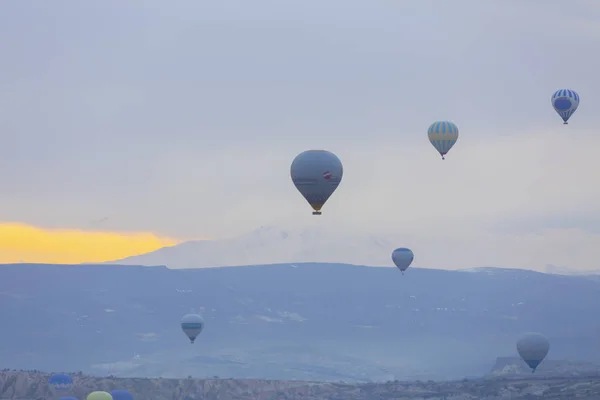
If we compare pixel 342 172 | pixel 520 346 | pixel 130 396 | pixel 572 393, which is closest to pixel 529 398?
pixel 572 393

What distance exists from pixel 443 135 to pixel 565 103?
1416cm

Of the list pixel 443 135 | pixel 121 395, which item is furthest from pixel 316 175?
pixel 121 395

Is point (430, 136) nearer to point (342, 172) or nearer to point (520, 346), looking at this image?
point (342, 172)

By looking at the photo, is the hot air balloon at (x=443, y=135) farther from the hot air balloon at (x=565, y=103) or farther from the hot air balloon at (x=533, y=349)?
the hot air balloon at (x=533, y=349)

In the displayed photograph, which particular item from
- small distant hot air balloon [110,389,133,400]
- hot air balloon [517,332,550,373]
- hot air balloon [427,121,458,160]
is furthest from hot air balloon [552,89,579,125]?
small distant hot air balloon [110,389,133,400]

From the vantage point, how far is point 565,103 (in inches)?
5984

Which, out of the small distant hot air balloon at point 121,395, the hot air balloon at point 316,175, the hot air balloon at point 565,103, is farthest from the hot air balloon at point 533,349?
the hot air balloon at point 316,175

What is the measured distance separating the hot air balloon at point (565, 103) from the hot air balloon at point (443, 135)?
11697mm

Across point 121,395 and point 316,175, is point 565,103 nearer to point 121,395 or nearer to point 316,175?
point 316,175

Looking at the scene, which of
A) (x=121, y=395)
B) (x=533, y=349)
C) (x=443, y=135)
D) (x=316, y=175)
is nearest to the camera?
(x=316, y=175)

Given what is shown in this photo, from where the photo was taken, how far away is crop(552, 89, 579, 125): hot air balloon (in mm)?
151875

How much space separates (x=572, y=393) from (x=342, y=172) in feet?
275

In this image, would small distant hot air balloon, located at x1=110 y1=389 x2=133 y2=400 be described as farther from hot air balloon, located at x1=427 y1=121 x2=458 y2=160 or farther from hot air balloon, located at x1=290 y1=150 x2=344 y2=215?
hot air balloon, located at x1=290 y1=150 x2=344 y2=215

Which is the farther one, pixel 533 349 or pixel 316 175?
pixel 533 349
